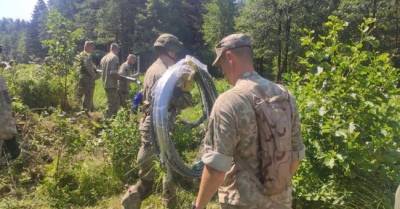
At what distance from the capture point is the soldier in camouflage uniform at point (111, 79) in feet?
32.7

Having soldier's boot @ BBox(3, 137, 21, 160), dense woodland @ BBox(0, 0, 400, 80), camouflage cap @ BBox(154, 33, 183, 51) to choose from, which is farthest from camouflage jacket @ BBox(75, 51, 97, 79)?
dense woodland @ BBox(0, 0, 400, 80)

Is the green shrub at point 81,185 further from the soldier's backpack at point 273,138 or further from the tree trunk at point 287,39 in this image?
the tree trunk at point 287,39

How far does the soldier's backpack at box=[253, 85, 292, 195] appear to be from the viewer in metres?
2.89

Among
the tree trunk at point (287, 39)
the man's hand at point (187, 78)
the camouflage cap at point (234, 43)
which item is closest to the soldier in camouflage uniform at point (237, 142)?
the camouflage cap at point (234, 43)

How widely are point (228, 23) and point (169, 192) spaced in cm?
4827

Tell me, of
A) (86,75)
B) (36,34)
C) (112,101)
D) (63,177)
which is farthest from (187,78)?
(36,34)

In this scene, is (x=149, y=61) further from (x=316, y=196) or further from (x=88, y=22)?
(x=316, y=196)

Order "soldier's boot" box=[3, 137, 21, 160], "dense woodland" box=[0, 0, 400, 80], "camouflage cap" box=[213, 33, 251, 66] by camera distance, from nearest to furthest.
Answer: "camouflage cap" box=[213, 33, 251, 66] → "soldier's boot" box=[3, 137, 21, 160] → "dense woodland" box=[0, 0, 400, 80]

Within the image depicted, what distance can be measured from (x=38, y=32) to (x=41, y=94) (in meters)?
72.3

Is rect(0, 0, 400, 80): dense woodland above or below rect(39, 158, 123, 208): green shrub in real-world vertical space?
above

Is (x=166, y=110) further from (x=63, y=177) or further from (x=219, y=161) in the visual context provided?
(x=63, y=177)

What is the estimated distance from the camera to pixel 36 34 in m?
74.1

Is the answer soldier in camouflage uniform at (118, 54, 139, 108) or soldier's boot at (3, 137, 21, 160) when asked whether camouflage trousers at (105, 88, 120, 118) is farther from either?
soldier's boot at (3, 137, 21, 160)

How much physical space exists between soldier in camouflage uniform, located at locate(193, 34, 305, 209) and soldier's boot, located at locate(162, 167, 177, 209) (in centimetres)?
209
